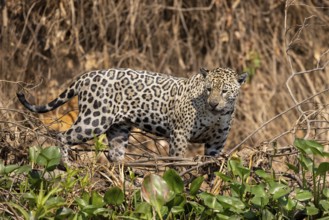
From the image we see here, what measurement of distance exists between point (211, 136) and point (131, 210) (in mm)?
2248

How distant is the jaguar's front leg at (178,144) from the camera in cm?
1006

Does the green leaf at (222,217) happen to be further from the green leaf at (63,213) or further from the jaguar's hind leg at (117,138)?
the jaguar's hind leg at (117,138)

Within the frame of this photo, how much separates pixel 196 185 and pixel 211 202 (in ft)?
0.82

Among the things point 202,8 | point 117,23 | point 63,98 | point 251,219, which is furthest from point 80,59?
point 251,219

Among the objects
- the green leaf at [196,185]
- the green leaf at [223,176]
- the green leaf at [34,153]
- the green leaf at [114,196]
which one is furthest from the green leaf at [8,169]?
the green leaf at [223,176]

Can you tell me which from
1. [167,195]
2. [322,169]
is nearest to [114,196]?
[167,195]

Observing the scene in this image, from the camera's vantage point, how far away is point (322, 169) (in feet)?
26.7

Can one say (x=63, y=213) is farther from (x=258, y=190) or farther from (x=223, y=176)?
(x=258, y=190)

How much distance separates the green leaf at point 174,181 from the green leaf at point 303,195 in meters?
0.94

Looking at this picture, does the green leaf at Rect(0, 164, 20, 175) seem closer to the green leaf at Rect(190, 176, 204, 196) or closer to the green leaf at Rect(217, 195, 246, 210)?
the green leaf at Rect(190, 176, 204, 196)

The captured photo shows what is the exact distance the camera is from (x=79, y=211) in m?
8.05

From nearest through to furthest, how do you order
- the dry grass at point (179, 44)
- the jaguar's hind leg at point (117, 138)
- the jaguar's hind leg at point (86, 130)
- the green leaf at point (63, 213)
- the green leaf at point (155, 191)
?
the green leaf at point (63, 213) < the green leaf at point (155, 191) < the jaguar's hind leg at point (86, 130) < the jaguar's hind leg at point (117, 138) < the dry grass at point (179, 44)

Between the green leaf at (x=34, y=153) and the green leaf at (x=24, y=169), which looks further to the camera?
the green leaf at (x=34, y=153)

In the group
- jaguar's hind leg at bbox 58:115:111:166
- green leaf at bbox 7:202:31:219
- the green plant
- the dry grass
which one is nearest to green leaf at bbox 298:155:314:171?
the green plant
